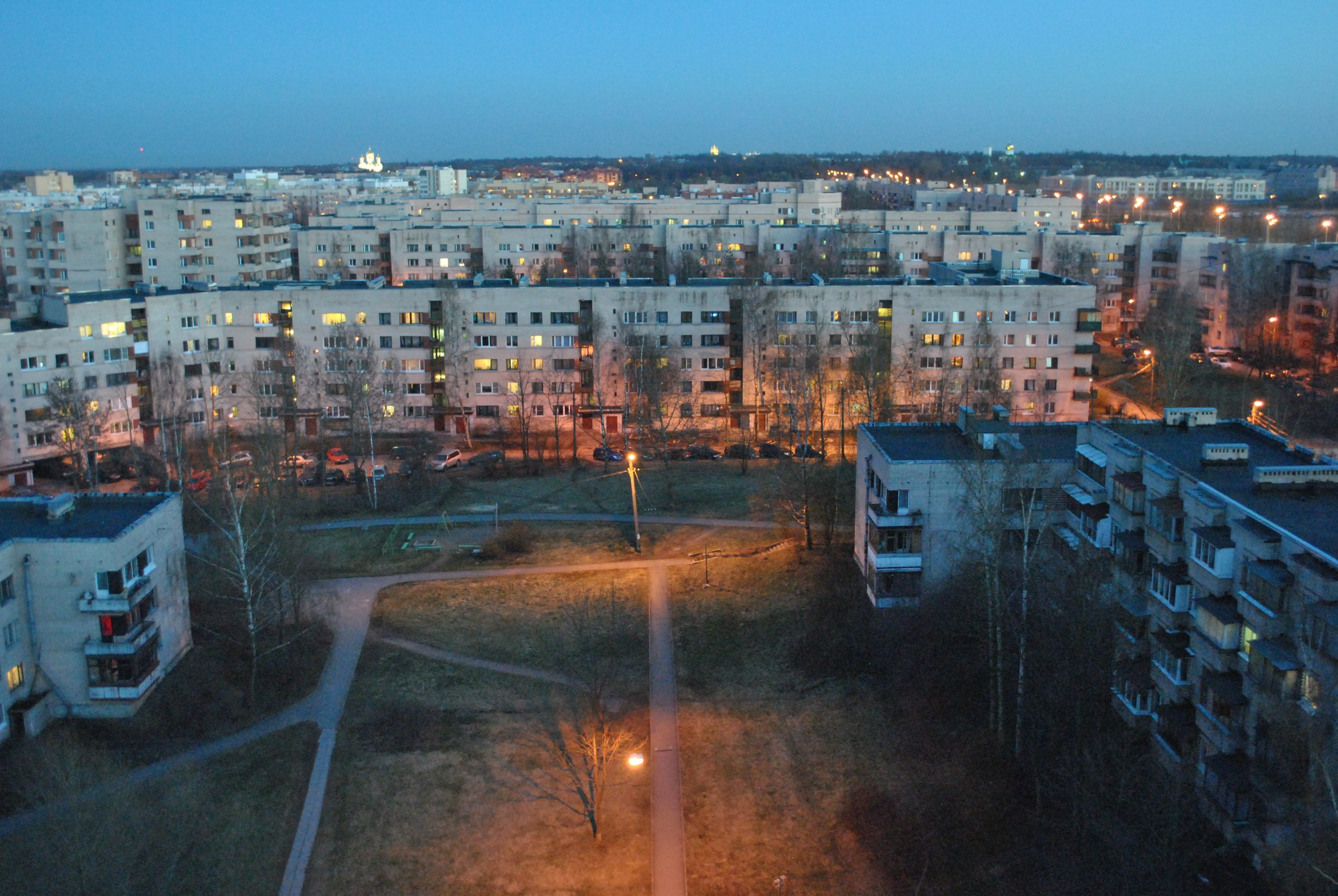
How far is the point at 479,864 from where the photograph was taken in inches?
705

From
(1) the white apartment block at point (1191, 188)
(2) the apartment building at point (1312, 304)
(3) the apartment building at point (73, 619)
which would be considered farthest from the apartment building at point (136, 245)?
(1) the white apartment block at point (1191, 188)

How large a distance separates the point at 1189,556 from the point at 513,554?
61.2 feet

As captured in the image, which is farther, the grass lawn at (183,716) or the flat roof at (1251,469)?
the grass lawn at (183,716)

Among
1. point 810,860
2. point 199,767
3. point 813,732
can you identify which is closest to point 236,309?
point 199,767

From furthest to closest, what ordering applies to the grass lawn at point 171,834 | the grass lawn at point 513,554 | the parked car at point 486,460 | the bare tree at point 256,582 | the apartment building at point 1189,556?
the parked car at point 486,460, the grass lawn at point 513,554, the bare tree at point 256,582, the grass lawn at point 171,834, the apartment building at point 1189,556

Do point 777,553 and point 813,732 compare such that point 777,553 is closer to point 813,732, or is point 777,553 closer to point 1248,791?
point 813,732

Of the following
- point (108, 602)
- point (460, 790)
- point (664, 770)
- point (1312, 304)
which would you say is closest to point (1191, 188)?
point (1312, 304)

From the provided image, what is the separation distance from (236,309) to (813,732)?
3407cm

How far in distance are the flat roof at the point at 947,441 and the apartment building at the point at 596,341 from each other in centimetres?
1507

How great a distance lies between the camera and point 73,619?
71.0 ft

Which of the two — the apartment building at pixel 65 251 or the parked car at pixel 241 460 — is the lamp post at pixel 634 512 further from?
the apartment building at pixel 65 251

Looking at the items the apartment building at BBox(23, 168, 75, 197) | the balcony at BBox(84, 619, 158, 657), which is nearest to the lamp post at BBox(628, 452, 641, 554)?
the balcony at BBox(84, 619, 158, 657)

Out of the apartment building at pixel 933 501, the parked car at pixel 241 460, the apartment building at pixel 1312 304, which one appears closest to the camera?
the apartment building at pixel 933 501

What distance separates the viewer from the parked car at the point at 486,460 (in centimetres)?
4150
